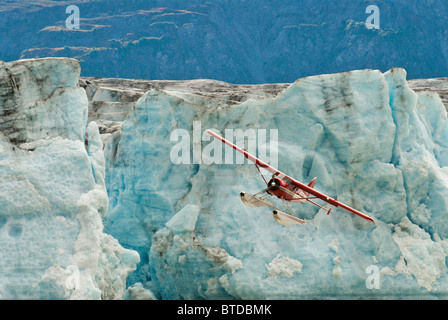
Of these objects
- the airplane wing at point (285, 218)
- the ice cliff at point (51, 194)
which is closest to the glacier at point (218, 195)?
the ice cliff at point (51, 194)

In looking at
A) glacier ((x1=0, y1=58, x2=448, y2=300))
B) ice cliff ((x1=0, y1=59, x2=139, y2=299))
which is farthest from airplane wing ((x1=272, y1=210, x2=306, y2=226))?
ice cliff ((x1=0, y1=59, x2=139, y2=299))

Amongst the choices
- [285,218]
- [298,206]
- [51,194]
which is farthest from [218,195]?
[51,194]

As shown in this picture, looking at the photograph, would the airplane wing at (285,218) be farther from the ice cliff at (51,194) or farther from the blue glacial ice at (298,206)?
the ice cliff at (51,194)

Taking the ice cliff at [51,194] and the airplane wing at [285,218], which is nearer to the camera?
the ice cliff at [51,194]

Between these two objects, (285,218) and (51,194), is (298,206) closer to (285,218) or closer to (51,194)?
(285,218)

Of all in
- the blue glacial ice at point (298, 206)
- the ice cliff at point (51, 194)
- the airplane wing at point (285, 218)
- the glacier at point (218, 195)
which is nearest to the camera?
the ice cliff at point (51, 194)
